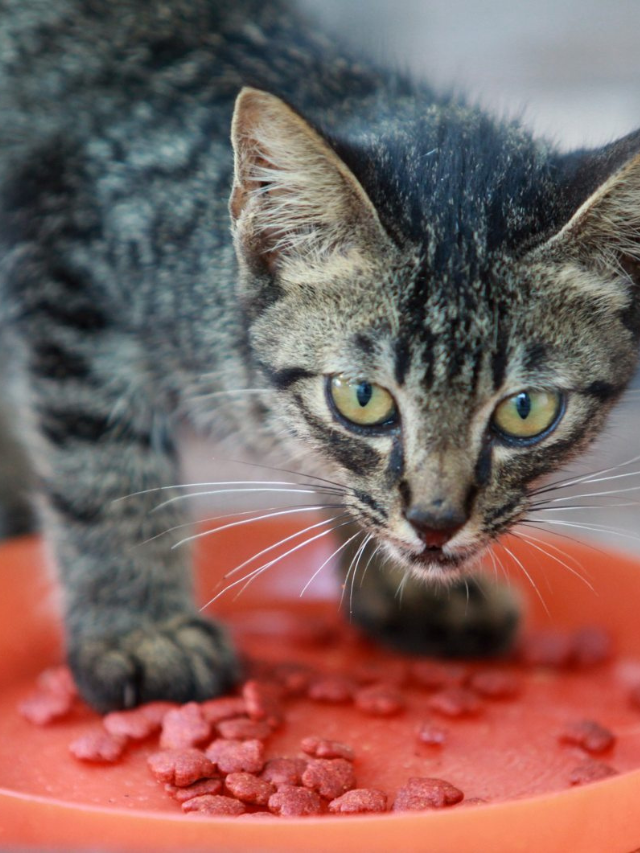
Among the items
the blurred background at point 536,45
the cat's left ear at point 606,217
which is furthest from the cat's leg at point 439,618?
the blurred background at point 536,45

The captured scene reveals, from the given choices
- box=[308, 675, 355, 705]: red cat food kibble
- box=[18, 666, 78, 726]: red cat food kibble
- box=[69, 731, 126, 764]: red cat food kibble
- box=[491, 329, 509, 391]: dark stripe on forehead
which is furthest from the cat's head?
box=[18, 666, 78, 726]: red cat food kibble

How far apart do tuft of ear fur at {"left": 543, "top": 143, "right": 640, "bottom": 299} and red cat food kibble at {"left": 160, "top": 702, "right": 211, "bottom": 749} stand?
0.93 meters

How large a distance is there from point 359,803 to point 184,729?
354mm

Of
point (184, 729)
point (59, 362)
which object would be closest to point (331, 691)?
point (184, 729)

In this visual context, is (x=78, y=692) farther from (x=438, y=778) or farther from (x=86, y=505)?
(x=438, y=778)

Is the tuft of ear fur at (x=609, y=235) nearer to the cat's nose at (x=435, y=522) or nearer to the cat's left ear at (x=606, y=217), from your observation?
the cat's left ear at (x=606, y=217)

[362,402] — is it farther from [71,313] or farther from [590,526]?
[71,313]

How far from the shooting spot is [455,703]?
1865mm

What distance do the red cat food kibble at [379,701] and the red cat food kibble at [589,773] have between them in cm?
35

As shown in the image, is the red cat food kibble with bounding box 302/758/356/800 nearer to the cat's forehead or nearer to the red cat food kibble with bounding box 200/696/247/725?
the red cat food kibble with bounding box 200/696/247/725

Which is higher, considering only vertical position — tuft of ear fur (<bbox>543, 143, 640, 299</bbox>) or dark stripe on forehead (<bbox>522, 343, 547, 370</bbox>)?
tuft of ear fur (<bbox>543, 143, 640, 299</bbox>)

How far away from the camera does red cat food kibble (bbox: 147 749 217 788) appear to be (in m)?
1.52

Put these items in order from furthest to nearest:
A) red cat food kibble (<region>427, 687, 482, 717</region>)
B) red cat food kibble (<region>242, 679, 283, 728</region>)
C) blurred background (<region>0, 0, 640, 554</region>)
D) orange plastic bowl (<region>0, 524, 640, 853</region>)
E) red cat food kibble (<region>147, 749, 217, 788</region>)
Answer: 1. blurred background (<region>0, 0, 640, 554</region>)
2. red cat food kibble (<region>427, 687, 482, 717</region>)
3. red cat food kibble (<region>242, 679, 283, 728</region>)
4. red cat food kibble (<region>147, 749, 217, 788</region>)
5. orange plastic bowl (<region>0, 524, 640, 853</region>)

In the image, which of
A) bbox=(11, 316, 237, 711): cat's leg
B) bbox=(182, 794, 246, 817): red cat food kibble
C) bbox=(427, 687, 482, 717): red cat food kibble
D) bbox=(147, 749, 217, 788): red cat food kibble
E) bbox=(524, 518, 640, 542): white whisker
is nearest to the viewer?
bbox=(182, 794, 246, 817): red cat food kibble
